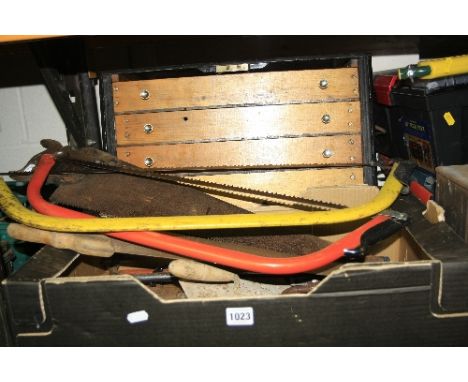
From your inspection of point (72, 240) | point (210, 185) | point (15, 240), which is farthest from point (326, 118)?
point (15, 240)

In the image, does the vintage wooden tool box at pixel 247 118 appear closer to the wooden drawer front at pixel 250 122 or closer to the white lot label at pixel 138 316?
the wooden drawer front at pixel 250 122

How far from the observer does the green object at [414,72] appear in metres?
0.95

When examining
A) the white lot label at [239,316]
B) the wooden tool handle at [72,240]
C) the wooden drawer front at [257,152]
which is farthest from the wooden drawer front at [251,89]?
the white lot label at [239,316]

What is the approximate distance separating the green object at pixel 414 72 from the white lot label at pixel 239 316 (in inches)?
27.2

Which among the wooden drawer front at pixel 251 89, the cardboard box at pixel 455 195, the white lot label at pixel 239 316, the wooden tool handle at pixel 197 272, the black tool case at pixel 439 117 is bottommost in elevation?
the white lot label at pixel 239 316

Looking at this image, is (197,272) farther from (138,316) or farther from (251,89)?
(251,89)

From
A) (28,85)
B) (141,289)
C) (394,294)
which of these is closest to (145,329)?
(141,289)

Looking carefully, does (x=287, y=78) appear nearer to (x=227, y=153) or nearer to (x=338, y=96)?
(x=338, y=96)

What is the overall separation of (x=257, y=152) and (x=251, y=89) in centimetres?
17

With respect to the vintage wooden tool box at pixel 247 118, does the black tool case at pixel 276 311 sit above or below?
below

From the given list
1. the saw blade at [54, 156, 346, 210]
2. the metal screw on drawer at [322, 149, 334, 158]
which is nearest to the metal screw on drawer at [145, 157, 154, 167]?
the saw blade at [54, 156, 346, 210]

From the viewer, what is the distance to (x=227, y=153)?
1120mm

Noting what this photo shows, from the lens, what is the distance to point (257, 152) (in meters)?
1.12

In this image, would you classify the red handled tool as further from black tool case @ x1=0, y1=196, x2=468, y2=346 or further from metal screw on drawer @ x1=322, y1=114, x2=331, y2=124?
metal screw on drawer @ x1=322, y1=114, x2=331, y2=124
